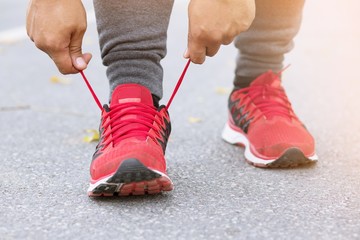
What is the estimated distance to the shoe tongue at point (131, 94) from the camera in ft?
4.53

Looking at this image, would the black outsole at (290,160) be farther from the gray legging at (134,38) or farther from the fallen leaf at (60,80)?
the fallen leaf at (60,80)

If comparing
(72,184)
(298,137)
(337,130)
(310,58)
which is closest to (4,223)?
(72,184)

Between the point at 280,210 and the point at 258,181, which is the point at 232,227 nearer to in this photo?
the point at 280,210

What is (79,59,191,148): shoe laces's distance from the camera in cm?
133

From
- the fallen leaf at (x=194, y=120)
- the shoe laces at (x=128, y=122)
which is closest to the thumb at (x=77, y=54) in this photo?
the shoe laces at (x=128, y=122)

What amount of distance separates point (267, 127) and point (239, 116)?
149 mm

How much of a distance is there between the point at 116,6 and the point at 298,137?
530 mm

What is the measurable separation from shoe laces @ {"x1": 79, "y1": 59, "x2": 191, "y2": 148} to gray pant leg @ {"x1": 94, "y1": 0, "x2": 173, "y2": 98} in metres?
0.06

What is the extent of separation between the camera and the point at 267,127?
5.26ft

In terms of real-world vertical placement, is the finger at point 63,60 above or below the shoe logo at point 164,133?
above

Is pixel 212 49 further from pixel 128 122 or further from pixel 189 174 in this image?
pixel 189 174

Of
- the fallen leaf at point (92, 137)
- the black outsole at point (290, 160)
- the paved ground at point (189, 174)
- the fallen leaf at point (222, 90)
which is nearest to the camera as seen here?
the paved ground at point (189, 174)

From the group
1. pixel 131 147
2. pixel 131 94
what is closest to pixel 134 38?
pixel 131 94

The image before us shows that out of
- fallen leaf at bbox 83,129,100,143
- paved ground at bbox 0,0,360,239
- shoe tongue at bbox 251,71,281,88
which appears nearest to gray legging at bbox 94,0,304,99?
paved ground at bbox 0,0,360,239
